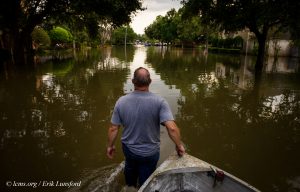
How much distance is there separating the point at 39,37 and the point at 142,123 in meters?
42.9

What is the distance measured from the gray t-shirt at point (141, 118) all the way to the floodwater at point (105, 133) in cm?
168

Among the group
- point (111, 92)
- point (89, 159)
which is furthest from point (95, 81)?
point (89, 159)

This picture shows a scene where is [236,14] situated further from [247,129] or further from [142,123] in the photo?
[142,123]

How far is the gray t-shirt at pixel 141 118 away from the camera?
4.02m

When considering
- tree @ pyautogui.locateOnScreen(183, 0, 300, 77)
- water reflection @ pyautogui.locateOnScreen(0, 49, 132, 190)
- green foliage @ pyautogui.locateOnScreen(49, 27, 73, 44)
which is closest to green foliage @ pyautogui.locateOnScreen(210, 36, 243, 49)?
green foliage @ pyautogui.locateOnScreen(49, 27, 73, 44)

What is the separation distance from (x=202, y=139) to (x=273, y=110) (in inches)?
183

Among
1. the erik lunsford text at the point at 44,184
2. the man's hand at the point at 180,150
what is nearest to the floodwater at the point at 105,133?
the erik lunsford text at the point at 44,184

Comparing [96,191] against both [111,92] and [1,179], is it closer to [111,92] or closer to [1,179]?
[1,179]

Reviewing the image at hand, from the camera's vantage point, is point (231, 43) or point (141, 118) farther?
point (231, 43)

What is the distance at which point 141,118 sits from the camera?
410 cm

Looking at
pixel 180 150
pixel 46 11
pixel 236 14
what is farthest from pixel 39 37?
pixel 180 150

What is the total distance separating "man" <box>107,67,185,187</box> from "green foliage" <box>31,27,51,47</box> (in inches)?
1644

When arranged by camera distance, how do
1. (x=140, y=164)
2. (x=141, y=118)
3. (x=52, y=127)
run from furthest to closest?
(x=52, y=127) → (x=140, y=164) → (x=141, y=118)

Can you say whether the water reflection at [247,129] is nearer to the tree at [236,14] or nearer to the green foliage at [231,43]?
the tree at [236,14]
